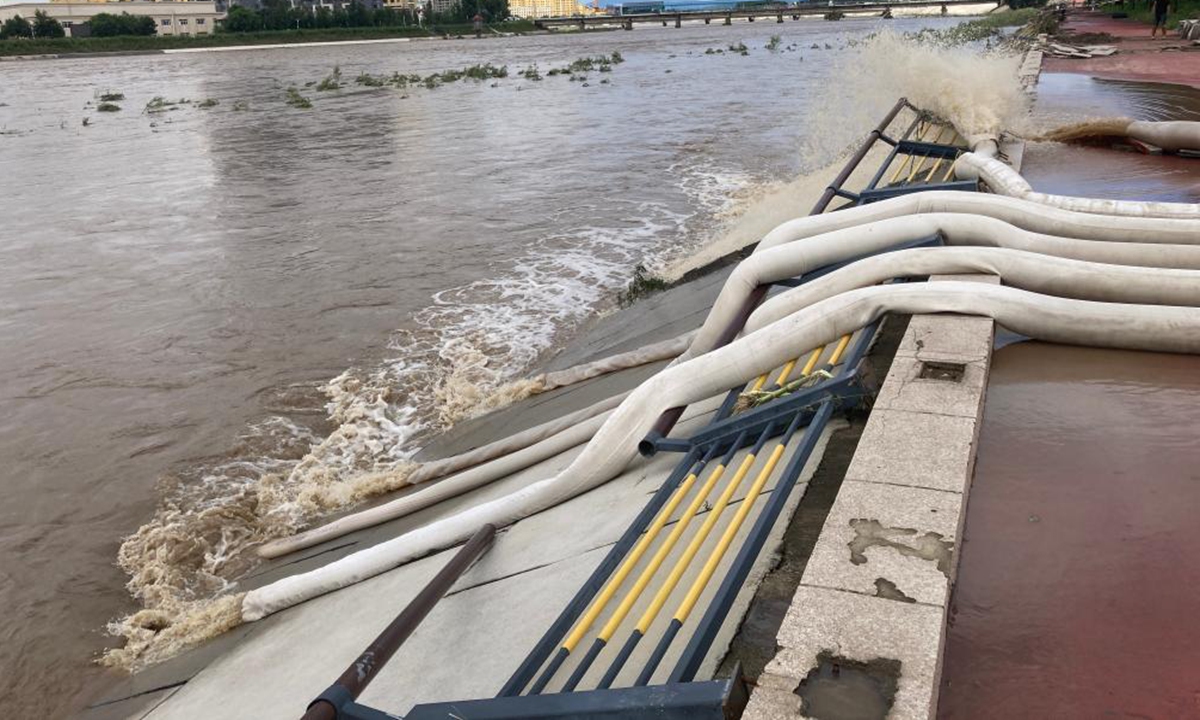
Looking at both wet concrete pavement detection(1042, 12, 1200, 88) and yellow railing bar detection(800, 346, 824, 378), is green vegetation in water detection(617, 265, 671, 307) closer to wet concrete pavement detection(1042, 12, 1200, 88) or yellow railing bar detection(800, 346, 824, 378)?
yellow railing bar detection(800, 346, 824, 378)

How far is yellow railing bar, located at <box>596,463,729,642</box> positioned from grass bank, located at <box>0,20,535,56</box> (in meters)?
104

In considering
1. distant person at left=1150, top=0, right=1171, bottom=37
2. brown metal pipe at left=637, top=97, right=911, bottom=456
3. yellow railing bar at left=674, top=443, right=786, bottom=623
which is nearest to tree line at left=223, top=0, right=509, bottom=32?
distant person at left=1150, top=0, right=1171, bottom=37

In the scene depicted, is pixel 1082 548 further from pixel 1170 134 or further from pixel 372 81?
pixel 372 81

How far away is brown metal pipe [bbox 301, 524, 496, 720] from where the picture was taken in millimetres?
2812

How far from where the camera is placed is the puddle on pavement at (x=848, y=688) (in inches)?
88.0

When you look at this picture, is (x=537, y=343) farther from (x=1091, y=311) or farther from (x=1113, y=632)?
(x=1113, y=632)

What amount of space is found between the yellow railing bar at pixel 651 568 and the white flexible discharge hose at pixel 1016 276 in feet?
5.66

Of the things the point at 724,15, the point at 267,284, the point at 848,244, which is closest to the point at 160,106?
the point at 267,284

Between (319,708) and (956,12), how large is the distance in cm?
12624

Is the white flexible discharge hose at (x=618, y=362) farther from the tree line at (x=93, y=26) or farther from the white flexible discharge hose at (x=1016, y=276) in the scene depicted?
the tree line at (x=93, y=26)

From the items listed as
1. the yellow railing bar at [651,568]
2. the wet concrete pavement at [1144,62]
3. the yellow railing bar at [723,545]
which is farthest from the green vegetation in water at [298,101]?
the yellow railing bar at [723,545]

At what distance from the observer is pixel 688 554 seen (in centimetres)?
332

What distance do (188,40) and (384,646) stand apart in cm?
11053

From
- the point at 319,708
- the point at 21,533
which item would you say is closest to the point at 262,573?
the point at 21,533
